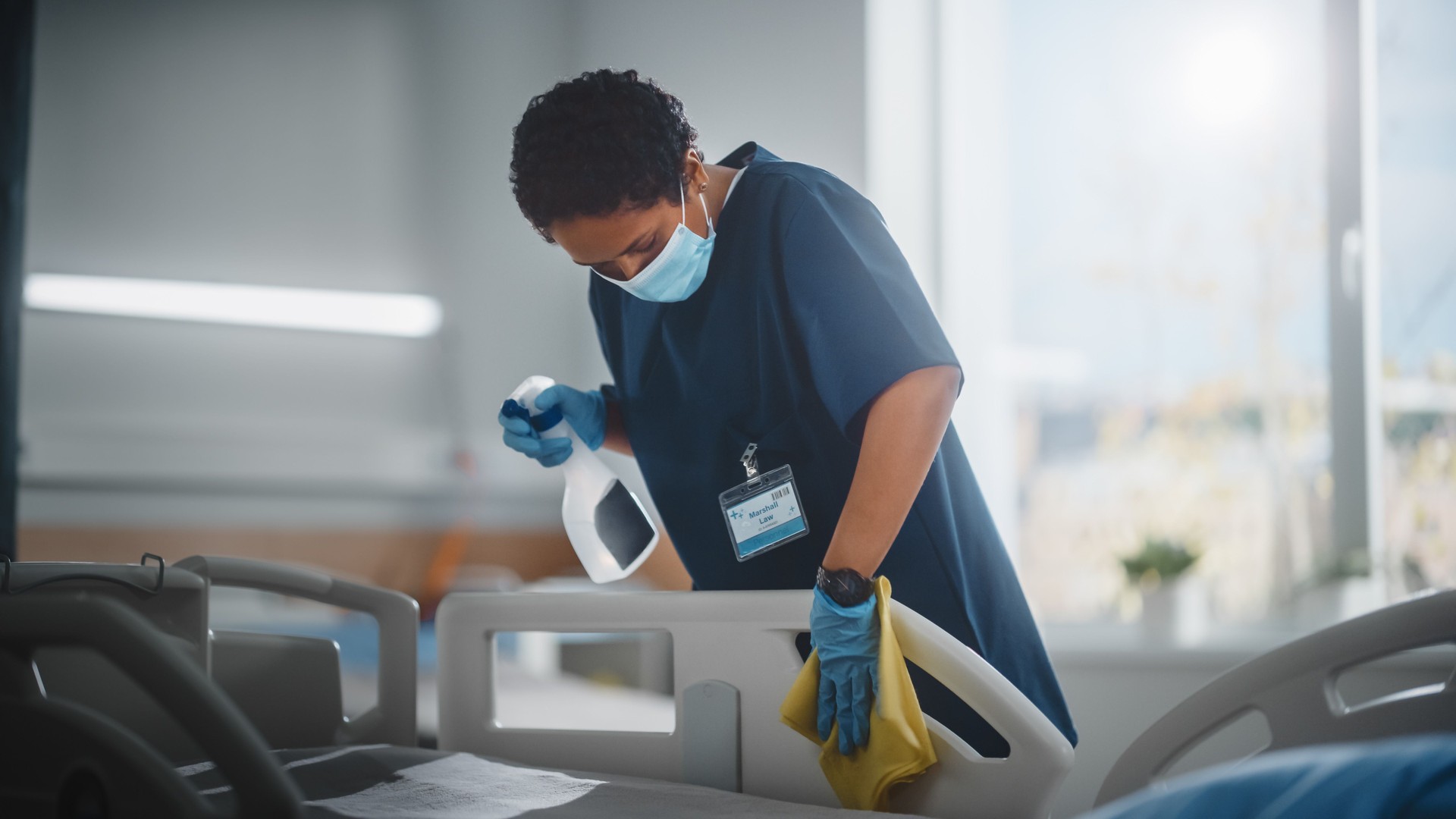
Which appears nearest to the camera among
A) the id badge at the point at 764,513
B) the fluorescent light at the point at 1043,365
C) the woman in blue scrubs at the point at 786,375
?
the woman in blue scrubs at the point at 786,375

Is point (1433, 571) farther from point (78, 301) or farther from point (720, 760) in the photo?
point (78, 301)

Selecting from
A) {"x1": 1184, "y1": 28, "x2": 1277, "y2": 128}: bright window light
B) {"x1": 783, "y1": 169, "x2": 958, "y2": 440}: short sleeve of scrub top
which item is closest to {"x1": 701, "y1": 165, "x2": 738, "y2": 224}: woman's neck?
{"x1": 783, "y1": 169, "x2": 958, "y2": 440}: short sleeve of scrub top

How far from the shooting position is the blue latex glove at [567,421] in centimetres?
141

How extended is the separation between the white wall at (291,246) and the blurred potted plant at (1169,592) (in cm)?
178

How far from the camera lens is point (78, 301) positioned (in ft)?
10.2

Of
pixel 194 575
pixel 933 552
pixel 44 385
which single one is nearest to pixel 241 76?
pixel 44 385

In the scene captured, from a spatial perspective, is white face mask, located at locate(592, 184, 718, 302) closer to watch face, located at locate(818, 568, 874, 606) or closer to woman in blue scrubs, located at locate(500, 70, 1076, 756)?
woman in blue scrubs, located at locate(500, 70, 1076, 756)

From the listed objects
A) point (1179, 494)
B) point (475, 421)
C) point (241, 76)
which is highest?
point (241, 76)

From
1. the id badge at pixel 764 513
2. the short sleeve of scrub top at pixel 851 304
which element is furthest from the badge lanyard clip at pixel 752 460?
the short sleeve of scrub top at pixel 851 304

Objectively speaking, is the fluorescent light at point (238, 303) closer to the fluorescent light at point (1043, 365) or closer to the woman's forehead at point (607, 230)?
the fluorescent light at point (1043, 365)

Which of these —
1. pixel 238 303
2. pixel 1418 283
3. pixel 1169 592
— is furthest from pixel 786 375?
pixel 238 303

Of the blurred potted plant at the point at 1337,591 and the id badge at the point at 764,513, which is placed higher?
the id badge at the point at 764,513

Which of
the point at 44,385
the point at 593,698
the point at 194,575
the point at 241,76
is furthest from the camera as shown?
the point at 241,76

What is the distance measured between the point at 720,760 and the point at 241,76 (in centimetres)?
302
